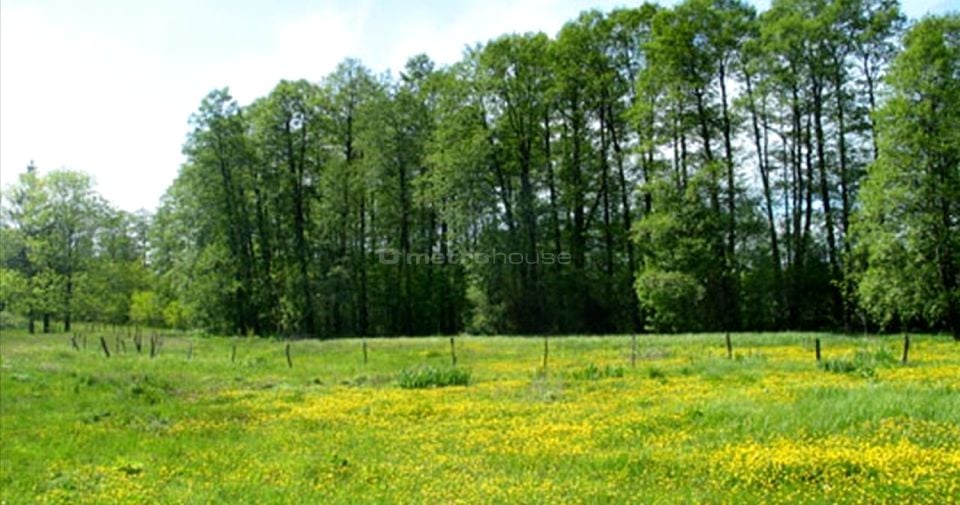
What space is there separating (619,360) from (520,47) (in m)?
33.9

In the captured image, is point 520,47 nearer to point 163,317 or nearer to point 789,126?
point 789,126

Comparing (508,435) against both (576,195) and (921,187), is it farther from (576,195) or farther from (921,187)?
(576,195)

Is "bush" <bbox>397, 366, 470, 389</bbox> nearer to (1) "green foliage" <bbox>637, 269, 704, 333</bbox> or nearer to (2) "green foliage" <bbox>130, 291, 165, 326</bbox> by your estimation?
(1) "green foliage" <bbox>637, 269, 704, 333</bbox>

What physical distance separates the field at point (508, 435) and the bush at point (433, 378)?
10 cm

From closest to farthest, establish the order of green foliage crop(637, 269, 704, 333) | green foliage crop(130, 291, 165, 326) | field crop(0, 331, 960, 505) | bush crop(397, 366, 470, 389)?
1. field crop(0, 331, 960, 505)
2. bush crop(397, 366, 470, 389)
3. green foliage crop(637, 269, 704, 333)
4. green foliage crop(130, 291, 165, 326)

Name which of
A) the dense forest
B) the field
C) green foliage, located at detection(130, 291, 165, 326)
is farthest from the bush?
green foliage, located at detection(130, 291, 165, 326)

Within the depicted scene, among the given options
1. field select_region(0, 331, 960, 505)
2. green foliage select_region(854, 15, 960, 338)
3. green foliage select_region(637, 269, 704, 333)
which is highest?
green foliage select_region(854, 15, 960, 338)

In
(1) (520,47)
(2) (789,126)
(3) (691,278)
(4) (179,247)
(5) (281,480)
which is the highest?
(1) (520,47)

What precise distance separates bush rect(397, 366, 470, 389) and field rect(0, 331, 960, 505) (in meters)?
0.10

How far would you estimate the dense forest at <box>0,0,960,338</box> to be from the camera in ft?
119

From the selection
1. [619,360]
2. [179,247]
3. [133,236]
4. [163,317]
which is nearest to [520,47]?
[619,360]

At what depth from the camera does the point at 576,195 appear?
57.7 m

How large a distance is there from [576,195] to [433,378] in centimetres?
3729

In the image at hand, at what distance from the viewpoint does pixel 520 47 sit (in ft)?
181
